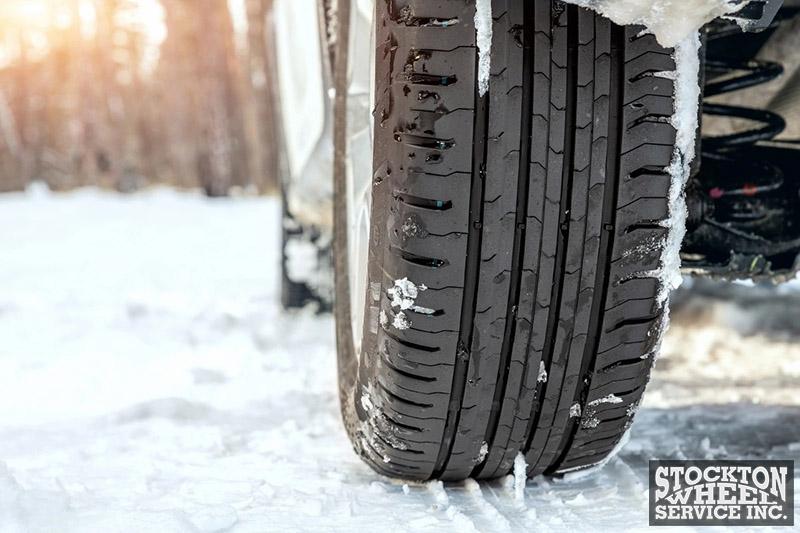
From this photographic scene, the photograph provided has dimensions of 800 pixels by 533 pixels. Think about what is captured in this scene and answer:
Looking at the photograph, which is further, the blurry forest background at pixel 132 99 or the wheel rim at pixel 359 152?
the blurry forest background at pixel 132 99

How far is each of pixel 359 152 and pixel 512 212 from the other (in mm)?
580

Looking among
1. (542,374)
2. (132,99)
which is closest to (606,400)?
(542,374)

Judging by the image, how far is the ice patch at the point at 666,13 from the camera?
3.08 ft

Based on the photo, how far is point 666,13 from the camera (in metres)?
0.97

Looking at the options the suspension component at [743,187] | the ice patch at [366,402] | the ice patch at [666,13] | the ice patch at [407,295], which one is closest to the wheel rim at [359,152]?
the ice patch at [366,402]

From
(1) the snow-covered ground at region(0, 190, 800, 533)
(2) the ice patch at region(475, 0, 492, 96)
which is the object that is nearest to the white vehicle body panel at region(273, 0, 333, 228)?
(1) the snow-covered ground at region(0, 190, 800, 533)

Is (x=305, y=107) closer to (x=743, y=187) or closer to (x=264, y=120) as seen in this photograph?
(x=743, y=187)

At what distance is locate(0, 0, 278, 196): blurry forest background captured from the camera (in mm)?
11859

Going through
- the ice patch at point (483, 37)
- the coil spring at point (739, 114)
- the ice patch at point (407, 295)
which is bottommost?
the ice patch at point (407, 295)

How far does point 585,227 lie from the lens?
42.9 inches

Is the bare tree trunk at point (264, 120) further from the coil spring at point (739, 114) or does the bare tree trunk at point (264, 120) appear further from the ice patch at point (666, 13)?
the ice patch at point (666, 13)

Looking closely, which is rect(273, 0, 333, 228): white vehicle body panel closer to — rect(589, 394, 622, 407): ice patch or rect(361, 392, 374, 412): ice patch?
rect(361, 392, 374, 412): ice patch

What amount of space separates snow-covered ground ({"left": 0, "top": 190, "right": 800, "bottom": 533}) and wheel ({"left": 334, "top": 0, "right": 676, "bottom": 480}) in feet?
0.75

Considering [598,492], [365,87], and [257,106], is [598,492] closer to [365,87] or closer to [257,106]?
[365,87]
